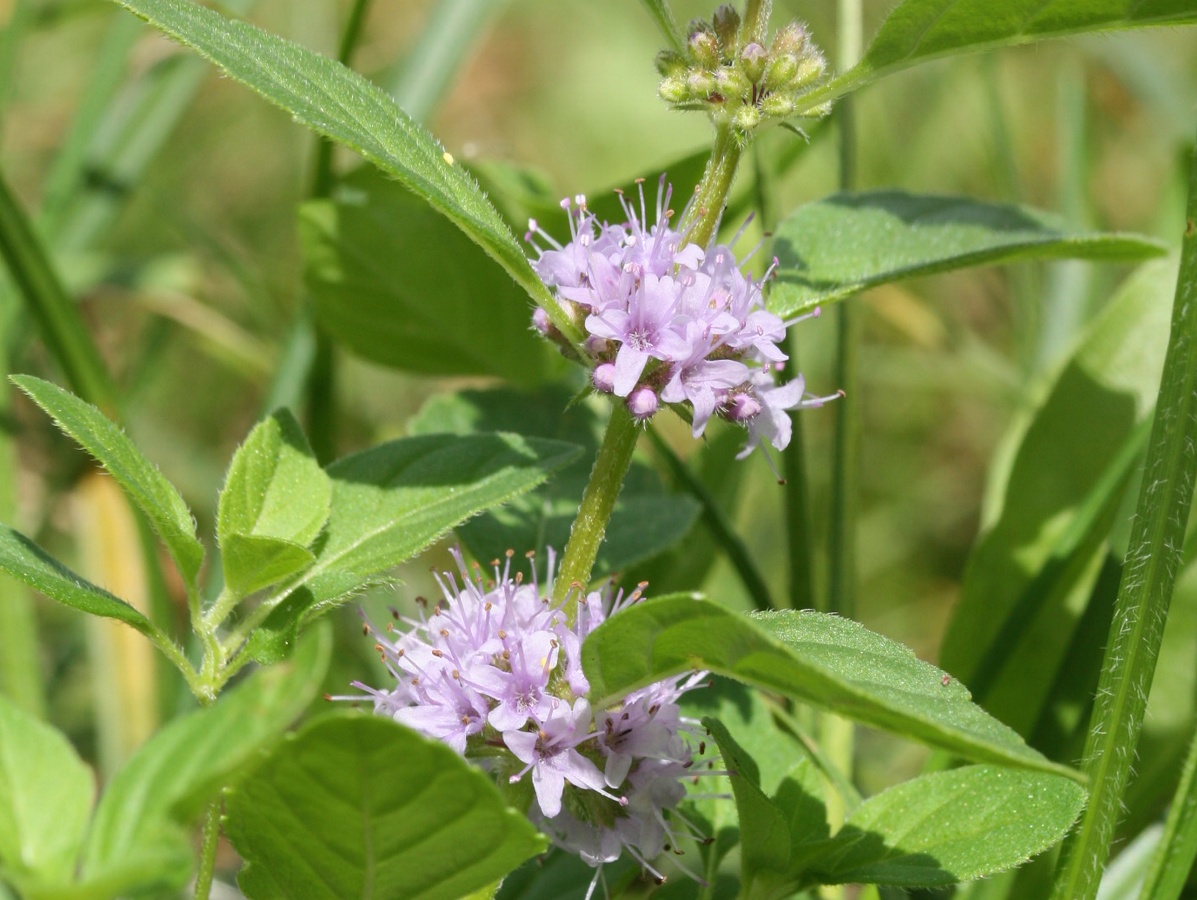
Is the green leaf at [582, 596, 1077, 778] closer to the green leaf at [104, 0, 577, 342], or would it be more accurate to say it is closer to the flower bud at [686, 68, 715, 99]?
the green leaf at [104, 0, 577, 342]

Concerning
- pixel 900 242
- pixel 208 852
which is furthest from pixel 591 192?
pixel 208 852

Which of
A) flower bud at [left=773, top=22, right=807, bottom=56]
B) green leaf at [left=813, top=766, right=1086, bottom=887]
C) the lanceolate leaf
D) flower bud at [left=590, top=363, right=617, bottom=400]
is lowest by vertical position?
green leaf at [left=813, top=766, right=1086, bottom=887]

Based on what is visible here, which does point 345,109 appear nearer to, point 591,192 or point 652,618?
point 652,618

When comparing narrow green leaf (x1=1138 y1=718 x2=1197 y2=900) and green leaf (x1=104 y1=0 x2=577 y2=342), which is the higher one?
green leaf (x1=104 y1=0 x2=577 y2=342)

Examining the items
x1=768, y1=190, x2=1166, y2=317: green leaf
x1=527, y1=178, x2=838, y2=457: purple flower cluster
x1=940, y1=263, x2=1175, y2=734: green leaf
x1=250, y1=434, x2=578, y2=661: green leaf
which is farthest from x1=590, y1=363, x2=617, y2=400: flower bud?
x1=940, y1=263, x2=1175, y2=734: green leaf

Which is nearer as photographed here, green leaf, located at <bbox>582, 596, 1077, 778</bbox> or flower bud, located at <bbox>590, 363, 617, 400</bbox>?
green leaf, located at <bbox>582, 596, 1077, 778</bbox>

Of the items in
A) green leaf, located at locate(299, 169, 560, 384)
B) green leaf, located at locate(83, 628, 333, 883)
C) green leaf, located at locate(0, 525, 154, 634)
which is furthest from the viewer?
green leaf, located at locate(299, 169, 560, 384)

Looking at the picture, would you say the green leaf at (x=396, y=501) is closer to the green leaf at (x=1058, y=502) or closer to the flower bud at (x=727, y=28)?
the flower bud at (x=727, y=28)
